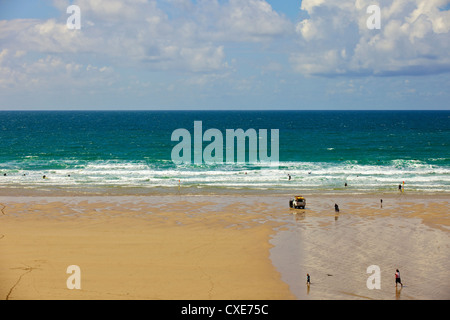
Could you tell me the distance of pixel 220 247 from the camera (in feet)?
104

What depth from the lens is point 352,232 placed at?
35156 mm

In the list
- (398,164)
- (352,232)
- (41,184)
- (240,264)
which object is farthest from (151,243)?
(398,164)

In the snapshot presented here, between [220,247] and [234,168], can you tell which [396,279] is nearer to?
[220,247]

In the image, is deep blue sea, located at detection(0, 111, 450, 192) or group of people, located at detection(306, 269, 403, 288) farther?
deep blue sea, located at detection(0, 111, 450, 192)

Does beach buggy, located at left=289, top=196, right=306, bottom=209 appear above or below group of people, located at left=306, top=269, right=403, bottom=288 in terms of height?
above

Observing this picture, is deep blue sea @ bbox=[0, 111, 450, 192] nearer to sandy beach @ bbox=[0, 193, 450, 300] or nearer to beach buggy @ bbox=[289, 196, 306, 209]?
sandy beach @ bbox=[0, 193, 450, 300]

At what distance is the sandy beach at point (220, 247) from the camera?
24141mm

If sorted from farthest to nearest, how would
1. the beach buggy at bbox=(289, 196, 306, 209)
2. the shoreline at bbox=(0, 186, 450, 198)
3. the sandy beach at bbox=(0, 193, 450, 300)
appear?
1. the shoreline at bbox=(0, 186, 450, 198)
2. the beach buggy at bbox=(289, 196, 306, 209)
3. the sandy beach at bbox=(0, 193, 450, 300)

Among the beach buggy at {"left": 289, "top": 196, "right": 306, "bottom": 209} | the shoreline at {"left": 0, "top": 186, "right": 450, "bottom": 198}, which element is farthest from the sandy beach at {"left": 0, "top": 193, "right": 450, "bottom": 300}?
the shoreline at {"left": 0, "top": 186, "right": 450, "bottom": 198}

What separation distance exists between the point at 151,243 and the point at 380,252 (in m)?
15.5

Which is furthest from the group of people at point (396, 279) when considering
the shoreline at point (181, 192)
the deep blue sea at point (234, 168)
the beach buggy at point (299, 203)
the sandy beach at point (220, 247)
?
the deep blue sea at point (234, 168)

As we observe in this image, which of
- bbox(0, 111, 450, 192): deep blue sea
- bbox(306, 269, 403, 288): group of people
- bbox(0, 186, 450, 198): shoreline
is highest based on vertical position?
bbox(0, 111, 450, 192): deep blue sea

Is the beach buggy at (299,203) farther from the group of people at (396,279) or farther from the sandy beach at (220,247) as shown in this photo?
the group of people at (396,279)

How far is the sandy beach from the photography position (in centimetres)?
2414
